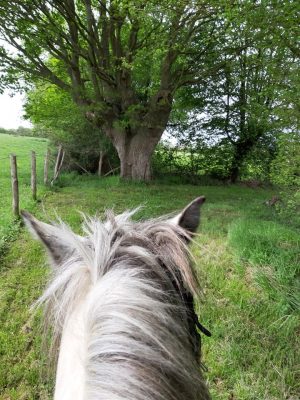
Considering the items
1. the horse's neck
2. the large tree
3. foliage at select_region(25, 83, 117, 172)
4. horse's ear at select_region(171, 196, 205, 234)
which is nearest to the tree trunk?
the large tree

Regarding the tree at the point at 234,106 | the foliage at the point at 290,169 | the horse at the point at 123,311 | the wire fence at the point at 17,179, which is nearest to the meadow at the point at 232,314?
the horse at the point at 123,311

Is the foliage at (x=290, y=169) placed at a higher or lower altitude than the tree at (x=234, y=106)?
lower

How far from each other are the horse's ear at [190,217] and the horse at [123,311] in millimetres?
52

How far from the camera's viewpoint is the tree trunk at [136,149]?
548 inches

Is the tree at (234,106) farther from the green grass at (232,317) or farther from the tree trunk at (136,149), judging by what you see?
the green grass at (232,317)

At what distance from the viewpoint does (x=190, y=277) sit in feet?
4.41

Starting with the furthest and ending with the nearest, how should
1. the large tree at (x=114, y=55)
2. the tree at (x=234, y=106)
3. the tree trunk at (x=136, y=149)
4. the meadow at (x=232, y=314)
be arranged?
1. the tree trunk at (x=136, y=149)
2. the tree at (x=234, y=106)
3. the large tree at (x=114, y=55)
4. the meadow at (x=232, y=314)

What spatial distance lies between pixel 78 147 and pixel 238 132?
7.86m

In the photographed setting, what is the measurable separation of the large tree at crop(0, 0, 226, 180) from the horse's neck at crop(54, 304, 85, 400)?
935 cm

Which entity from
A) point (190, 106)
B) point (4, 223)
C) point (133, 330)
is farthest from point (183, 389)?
point (190, 106)

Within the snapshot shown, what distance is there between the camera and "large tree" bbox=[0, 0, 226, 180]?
10.4 m

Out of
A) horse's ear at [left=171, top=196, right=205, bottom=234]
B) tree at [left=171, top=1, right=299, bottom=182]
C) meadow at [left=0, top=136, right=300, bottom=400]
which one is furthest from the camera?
A: tree at [left=171, top=1, right=299, bottom=182]

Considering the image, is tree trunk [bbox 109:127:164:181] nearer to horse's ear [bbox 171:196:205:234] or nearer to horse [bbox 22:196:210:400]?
horse's ear [bbox 171:196:205:234]

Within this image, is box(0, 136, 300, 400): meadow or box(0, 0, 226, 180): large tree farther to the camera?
box(0, 0, 226, 180): large tree
